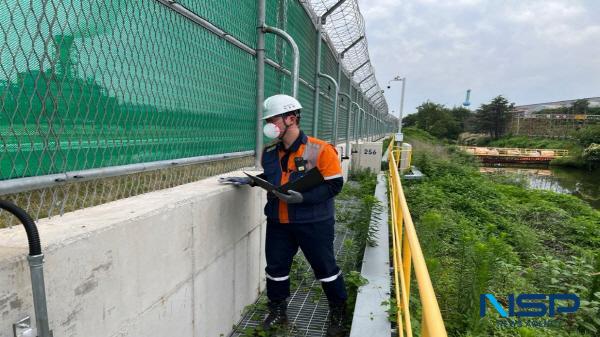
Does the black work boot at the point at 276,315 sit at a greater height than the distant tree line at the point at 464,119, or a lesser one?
lesser

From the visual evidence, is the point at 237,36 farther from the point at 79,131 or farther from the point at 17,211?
the point at 17,211

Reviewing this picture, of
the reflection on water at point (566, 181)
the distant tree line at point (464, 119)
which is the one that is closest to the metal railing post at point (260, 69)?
the reflection on water at point (566, 181)

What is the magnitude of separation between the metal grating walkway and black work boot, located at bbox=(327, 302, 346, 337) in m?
0.11

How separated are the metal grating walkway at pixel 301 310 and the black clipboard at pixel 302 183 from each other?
1248 millimetres

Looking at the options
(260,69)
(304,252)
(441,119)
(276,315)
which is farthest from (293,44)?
(441,119)

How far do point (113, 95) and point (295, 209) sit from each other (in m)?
1.56

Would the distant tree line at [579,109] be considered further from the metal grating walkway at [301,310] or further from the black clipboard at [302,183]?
the black clipboard at [302,183]

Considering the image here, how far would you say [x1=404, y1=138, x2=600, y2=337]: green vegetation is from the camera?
3428 millimetres

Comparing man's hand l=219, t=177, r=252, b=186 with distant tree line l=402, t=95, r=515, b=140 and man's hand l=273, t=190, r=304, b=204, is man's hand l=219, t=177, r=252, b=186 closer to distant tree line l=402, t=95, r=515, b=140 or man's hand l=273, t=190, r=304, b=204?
man's hand l=273, t=190, r=304, b=204

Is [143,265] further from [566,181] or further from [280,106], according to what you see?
[566,181]

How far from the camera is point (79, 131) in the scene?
184 centimetres

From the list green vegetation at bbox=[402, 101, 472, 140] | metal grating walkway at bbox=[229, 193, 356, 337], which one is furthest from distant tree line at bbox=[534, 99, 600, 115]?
metal grating walkway at bbox=[229, 193, 356, 337]

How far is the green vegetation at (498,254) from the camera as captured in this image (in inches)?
135

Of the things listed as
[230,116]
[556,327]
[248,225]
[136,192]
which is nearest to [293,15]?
[230,116]
